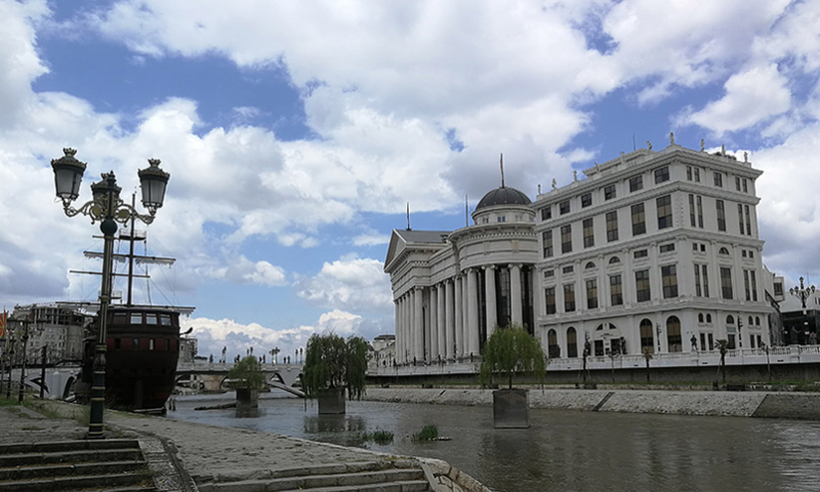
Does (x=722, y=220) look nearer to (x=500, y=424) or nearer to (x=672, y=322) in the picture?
(x=672, y=322)

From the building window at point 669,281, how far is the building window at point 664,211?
14.9ft

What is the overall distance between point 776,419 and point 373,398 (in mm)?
62491

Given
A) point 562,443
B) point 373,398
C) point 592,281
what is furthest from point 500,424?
point 373,398

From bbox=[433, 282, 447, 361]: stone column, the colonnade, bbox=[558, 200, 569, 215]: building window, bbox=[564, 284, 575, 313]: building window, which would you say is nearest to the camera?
bbox=[564, 284, 575, 313]: building window

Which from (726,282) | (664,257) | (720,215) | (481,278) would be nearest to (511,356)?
(664,257)

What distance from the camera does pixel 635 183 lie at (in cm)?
7919

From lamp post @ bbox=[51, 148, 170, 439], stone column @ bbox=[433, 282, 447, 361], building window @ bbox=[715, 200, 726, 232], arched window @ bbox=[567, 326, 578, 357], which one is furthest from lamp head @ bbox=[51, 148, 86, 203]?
stone column @ bbox=[433, 282, 447, 361]

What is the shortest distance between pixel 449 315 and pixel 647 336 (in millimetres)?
46602

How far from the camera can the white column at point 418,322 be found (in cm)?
13150

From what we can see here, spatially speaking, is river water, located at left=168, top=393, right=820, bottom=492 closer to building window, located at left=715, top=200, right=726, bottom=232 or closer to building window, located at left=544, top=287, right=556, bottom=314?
building window, located at left=715, top=200, right=726, bottom=232

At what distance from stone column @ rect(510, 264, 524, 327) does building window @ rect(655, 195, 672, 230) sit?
98.7 feet

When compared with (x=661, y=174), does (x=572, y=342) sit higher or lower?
lower

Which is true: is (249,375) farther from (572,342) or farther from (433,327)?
(433,327)

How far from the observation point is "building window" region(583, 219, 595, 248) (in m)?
84.0
